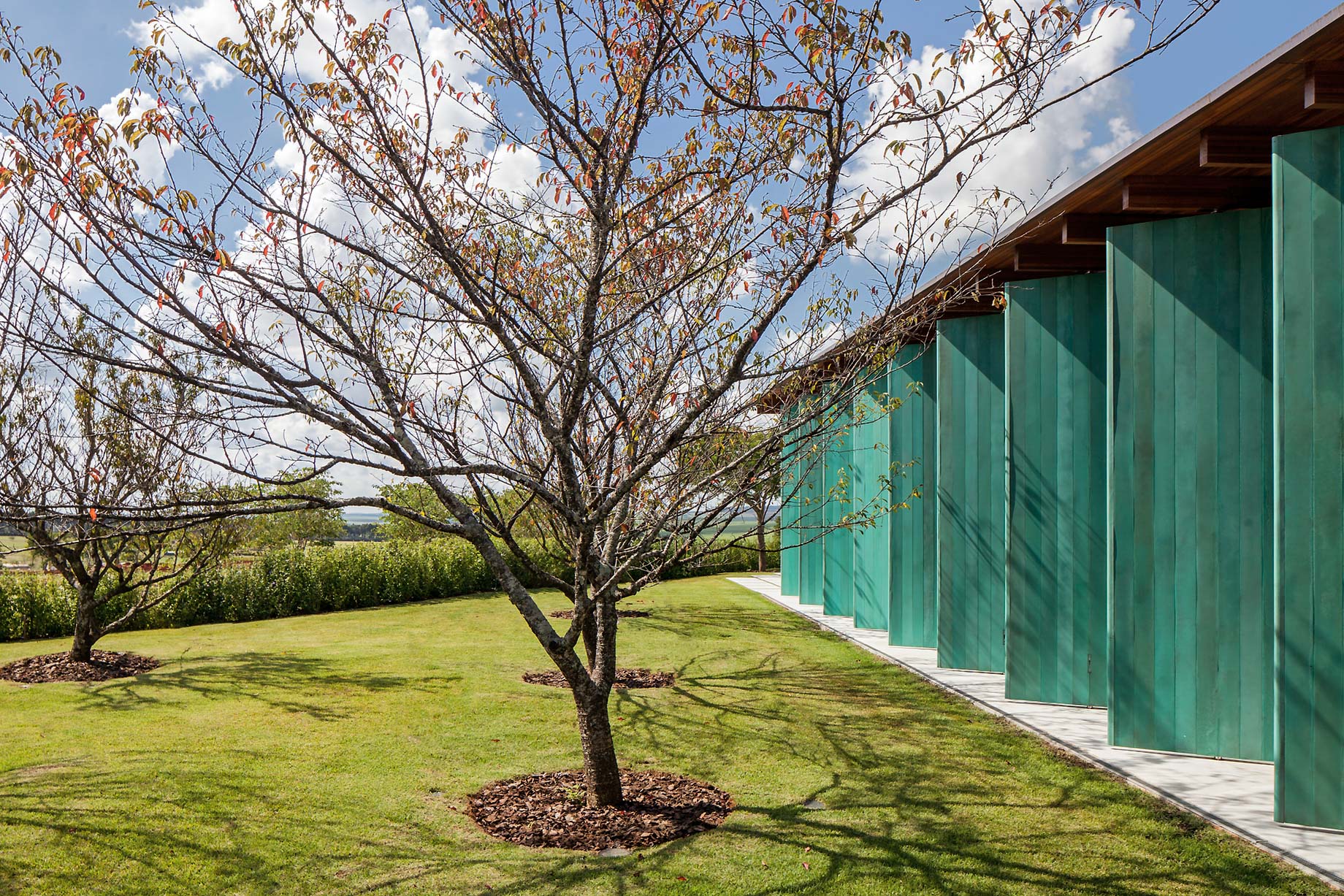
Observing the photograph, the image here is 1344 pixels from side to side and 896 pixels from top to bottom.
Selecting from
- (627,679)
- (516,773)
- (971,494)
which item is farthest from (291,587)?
(971,494)

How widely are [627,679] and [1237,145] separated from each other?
22.6 feet

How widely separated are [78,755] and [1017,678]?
7466 millimetres

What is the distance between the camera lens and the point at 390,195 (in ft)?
14.1

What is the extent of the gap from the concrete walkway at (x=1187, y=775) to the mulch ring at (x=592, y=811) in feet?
8.84

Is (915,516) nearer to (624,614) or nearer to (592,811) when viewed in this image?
(624,614)

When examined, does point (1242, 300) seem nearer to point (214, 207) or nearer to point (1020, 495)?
point (1020, 495)

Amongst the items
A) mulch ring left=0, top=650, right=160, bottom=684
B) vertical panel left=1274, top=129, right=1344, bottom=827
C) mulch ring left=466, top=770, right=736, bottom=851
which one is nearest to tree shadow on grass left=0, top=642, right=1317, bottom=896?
mulch ring left=466, top=770, right=736, bottom=851

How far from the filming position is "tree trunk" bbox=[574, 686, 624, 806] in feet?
16.3

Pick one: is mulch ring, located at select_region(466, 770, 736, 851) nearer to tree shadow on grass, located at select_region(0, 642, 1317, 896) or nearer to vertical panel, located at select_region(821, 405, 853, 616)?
tree shadow on grass, located at select_region(0, 642, 1317, 896)

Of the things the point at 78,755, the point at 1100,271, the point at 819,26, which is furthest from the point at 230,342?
the point at 1100,271

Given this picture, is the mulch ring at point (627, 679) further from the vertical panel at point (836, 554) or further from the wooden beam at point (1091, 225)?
the wooden beam at point (1091, 225)

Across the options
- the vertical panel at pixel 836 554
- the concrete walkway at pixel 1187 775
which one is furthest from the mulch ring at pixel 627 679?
the vertical panel at pixel 836 554

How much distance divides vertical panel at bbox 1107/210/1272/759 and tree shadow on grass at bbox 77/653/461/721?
631cm

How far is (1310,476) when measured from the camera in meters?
4.78
